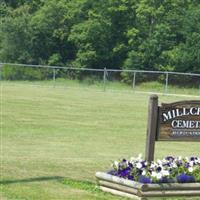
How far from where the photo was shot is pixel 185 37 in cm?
6206

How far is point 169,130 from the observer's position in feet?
32.9

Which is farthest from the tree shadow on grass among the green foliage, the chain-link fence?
the green foliage

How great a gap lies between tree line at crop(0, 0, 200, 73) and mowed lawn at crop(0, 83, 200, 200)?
32.7m

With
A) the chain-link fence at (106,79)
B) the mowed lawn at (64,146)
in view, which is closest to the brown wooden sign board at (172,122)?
the mowed lawn at (64,146)

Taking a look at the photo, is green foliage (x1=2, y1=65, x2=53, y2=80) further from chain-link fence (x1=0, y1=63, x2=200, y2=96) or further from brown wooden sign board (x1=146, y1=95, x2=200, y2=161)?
brown wooden sign board (x1=146, y1=95, x2=200, y2=161)

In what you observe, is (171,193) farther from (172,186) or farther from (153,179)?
(153,179)

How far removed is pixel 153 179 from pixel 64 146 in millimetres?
6871

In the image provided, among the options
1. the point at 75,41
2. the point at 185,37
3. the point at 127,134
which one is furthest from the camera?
the point at 75,41

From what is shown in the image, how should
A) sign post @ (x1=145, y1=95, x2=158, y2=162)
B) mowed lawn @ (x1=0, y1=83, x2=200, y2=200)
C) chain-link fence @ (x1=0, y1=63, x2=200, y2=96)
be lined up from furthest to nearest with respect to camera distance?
chain-link fence @ (x1=0, y1=63, x2=200, y2=96) < mowed lawn @ (x1=0, y1=83, x2=200, y2=200) < sign post @ (x1=145, y1=95, x2=158, y2=162)

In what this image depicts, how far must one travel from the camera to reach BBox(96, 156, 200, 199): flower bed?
929 cm

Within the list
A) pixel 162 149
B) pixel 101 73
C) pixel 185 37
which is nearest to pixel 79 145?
pixel 162 149

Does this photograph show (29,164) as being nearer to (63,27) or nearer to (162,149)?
(162,149)

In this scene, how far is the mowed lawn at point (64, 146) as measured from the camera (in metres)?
10.4

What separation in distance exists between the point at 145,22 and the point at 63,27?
30.8ft
